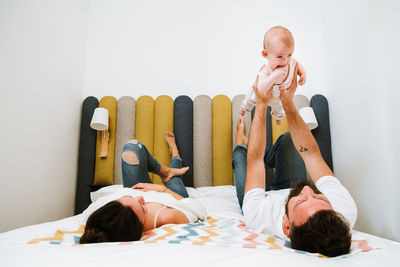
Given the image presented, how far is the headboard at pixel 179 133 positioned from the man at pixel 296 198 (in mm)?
560

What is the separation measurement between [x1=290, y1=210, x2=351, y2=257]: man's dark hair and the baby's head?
77 centimetres

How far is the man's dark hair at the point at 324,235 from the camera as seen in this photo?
0.81 m

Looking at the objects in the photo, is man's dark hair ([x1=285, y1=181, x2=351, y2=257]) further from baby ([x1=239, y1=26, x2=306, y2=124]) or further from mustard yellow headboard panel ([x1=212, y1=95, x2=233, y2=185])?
mustard yellow headboard panel ([x1=212, y1=95, x2=233, y2=185])

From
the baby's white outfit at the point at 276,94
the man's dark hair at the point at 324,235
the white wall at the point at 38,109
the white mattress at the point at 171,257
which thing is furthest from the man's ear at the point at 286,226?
the white wall at the point at 38,109

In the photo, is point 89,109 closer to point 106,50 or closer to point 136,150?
point 106,50

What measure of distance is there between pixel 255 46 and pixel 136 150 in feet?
6.00

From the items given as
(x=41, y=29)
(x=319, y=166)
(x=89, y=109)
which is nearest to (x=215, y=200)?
(x=319, y=166)

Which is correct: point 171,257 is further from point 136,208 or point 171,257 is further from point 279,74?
point 279,74

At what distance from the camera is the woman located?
3.09 feet

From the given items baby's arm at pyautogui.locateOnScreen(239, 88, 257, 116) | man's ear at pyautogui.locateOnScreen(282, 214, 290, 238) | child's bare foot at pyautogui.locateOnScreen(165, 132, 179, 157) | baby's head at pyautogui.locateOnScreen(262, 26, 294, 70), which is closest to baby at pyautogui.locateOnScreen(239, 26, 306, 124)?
baby's head at pyautogui.locateOnScreen(262, 26, 294, 70)

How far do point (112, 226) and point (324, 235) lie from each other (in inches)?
30.1

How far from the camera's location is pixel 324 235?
2.69 feet

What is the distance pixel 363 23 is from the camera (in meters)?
1.79

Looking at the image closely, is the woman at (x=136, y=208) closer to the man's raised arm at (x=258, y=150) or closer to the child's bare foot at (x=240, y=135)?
the man's raised arm at (x=258, y=150)
